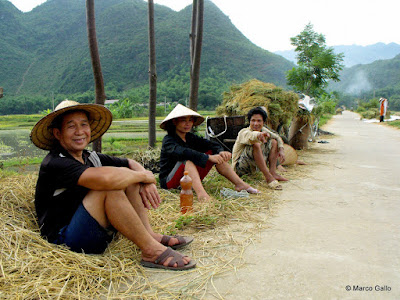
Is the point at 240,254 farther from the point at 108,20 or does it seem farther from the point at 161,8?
the point at 161,8

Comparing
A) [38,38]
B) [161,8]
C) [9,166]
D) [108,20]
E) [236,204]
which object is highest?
[161,8]

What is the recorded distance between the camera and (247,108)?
241 inches

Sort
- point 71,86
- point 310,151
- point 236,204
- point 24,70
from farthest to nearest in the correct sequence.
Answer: point 24,70
point 71,86
point 310,151
point 236,204

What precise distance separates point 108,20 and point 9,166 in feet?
233

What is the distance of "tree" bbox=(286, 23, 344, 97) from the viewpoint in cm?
1031

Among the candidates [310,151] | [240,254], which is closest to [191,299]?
[240,254]

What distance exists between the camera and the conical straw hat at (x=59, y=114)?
203 centimetres

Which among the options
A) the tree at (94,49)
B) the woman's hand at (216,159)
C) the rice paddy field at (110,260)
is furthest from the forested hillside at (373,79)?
the rice paddy field at (110,260)

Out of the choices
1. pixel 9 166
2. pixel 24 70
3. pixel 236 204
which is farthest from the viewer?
pixel 24 70

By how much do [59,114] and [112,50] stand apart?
5974 centimetres

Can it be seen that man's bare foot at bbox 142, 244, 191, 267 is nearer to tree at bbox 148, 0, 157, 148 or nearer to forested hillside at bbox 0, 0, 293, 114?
tree at bbox 148, 0, 157, 148

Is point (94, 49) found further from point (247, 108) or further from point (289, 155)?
point (289, 155)

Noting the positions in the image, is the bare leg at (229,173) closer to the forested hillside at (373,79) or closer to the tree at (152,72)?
the tree at (152,72)

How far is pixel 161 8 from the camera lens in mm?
80250
